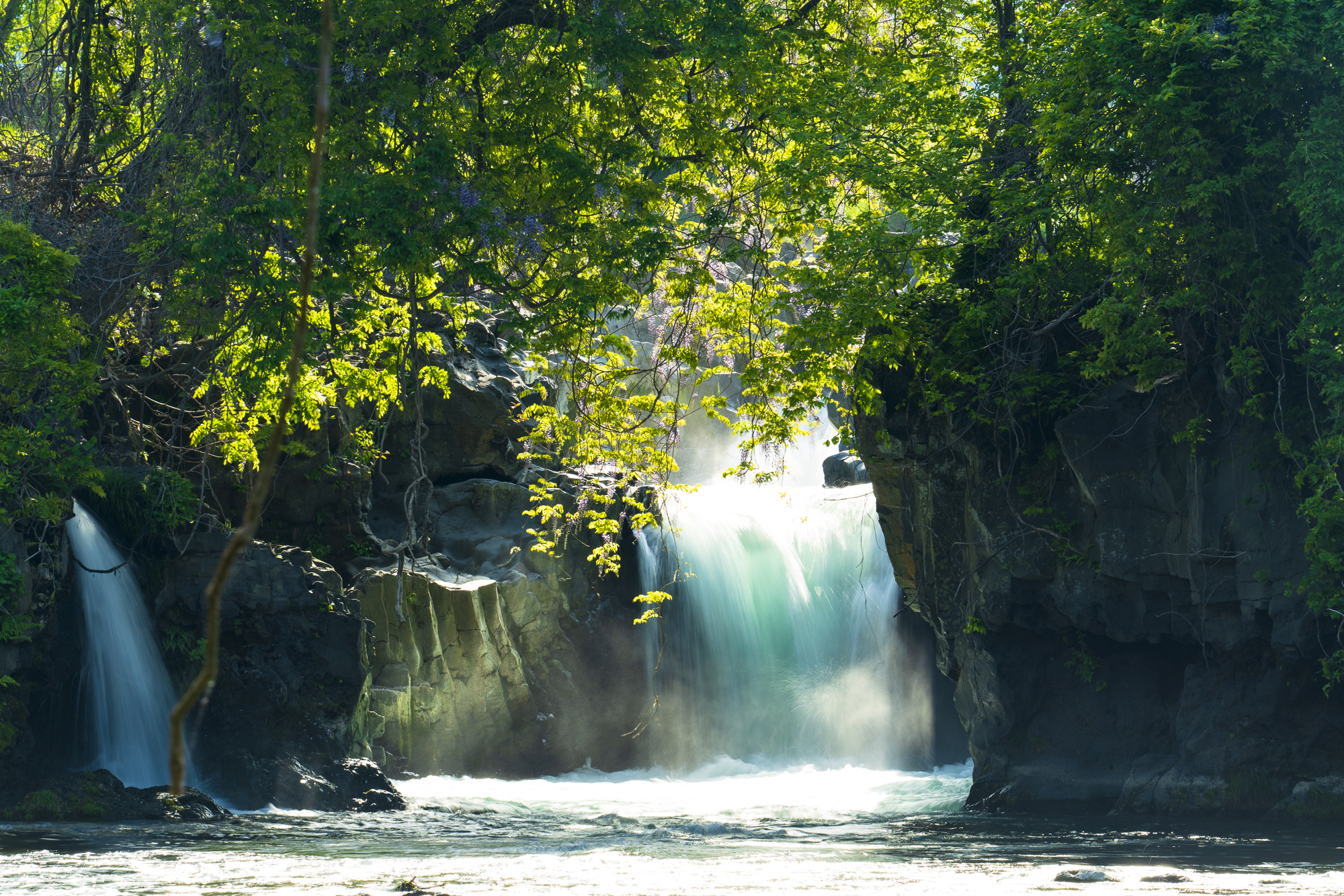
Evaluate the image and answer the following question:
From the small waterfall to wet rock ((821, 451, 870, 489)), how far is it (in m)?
15.8

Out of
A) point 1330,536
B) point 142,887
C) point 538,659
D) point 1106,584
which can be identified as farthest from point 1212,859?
point 538,659

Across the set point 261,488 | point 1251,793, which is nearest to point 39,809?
point 261,488

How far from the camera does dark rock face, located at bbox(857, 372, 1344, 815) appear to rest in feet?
41.5

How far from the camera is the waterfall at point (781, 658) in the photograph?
72.1 ft

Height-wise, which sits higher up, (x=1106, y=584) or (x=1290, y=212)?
(x=1290, y=212)

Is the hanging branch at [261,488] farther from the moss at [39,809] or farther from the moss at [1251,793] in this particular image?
A: the moss at [1251,793]

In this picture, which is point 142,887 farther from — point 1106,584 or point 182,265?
point 1106,584

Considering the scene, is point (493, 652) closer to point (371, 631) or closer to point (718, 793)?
point (371, 631)

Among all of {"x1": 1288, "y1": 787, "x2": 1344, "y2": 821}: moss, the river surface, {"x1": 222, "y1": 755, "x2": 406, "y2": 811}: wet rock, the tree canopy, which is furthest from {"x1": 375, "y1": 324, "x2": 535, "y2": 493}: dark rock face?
{"x1": 1288, "y1": 787, "x2": 1344, "y2": 821}: moss

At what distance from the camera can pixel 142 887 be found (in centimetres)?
846

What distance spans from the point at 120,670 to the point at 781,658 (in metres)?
12.3

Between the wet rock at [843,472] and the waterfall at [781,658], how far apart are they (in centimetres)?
369

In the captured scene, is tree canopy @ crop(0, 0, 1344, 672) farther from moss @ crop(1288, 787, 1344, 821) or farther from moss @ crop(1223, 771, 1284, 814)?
moss @ crop(1223, 771, 1284, 814)

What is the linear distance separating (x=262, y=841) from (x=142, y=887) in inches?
117
